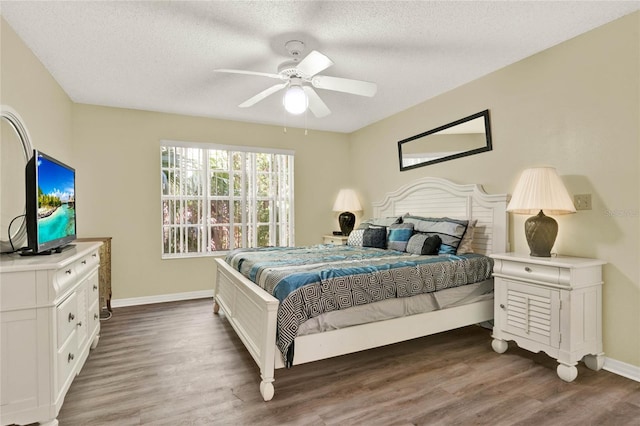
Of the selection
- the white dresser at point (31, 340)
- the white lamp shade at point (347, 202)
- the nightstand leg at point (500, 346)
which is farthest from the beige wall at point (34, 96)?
the nightstand leg at point (500, 346)

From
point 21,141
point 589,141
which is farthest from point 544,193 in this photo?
point 21,141

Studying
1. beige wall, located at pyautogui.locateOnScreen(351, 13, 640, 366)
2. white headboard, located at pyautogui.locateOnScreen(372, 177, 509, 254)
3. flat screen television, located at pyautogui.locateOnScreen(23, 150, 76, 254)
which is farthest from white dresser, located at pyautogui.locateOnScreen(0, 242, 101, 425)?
beige wall, located at pyautogui.locateOnScreen(351, 13, 640, 366)

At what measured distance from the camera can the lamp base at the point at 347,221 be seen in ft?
17.4

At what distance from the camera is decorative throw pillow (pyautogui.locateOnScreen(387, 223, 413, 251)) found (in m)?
3.63

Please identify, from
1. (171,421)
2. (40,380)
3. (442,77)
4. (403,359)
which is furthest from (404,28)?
(40,380)

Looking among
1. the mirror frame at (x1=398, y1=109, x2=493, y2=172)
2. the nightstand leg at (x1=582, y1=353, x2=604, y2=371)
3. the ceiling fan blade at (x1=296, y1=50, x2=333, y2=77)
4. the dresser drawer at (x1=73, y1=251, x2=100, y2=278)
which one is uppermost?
the ceiling fan blade at (x1=296, y1=50, x2=333, y2=77)

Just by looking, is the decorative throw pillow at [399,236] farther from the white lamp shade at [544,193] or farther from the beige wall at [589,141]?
the white lamp shade at [544,193]

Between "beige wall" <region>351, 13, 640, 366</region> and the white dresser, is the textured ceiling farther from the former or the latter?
the white dresser

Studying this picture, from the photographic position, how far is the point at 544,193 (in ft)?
8.45

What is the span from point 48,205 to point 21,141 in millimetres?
833

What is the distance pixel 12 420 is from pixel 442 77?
416 centimetres

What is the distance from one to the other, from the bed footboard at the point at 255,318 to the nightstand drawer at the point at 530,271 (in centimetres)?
192

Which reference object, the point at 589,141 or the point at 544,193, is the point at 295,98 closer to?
the point at 544,193

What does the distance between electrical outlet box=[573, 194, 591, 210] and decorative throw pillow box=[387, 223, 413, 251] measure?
4.82 feet
